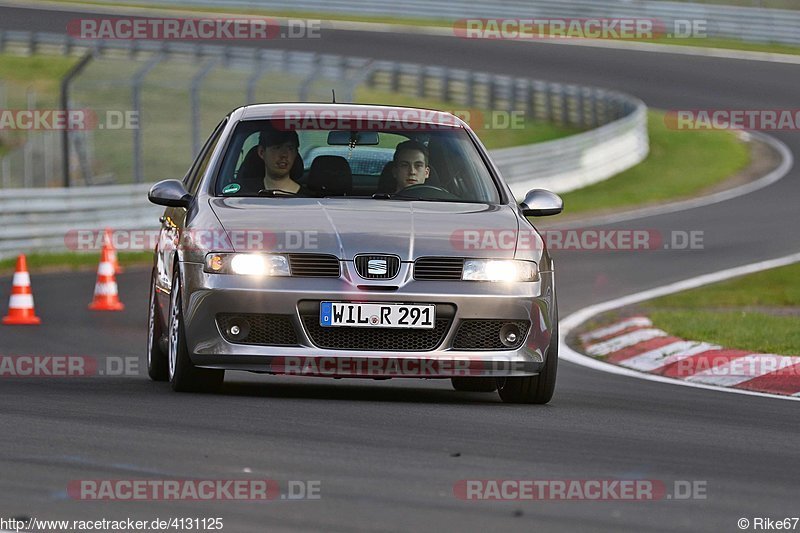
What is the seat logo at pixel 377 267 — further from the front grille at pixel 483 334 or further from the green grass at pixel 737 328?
the green grass at pixel 737 328

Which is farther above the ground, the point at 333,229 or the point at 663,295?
the point at 333,229

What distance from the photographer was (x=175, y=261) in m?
9.21

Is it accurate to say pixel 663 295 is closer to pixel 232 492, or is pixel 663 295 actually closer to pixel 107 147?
pixel 232 492

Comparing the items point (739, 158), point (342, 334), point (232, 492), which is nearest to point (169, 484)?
point (232, 492)

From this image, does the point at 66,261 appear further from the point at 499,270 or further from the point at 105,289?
the point at 499,270

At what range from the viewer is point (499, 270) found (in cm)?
870

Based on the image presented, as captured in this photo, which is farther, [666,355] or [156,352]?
[666,355]

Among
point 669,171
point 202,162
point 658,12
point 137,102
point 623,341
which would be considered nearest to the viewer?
point 202,162

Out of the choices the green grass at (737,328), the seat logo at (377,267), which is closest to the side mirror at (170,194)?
the seat logo at (377,267)

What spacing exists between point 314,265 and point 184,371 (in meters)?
0.92

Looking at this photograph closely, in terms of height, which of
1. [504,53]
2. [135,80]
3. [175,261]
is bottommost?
[504,53]

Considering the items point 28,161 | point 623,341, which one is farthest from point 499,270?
point 28,161

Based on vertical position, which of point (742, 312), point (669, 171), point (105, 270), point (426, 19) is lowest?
point (426, 19)

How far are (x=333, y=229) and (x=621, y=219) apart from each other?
16.8 m
